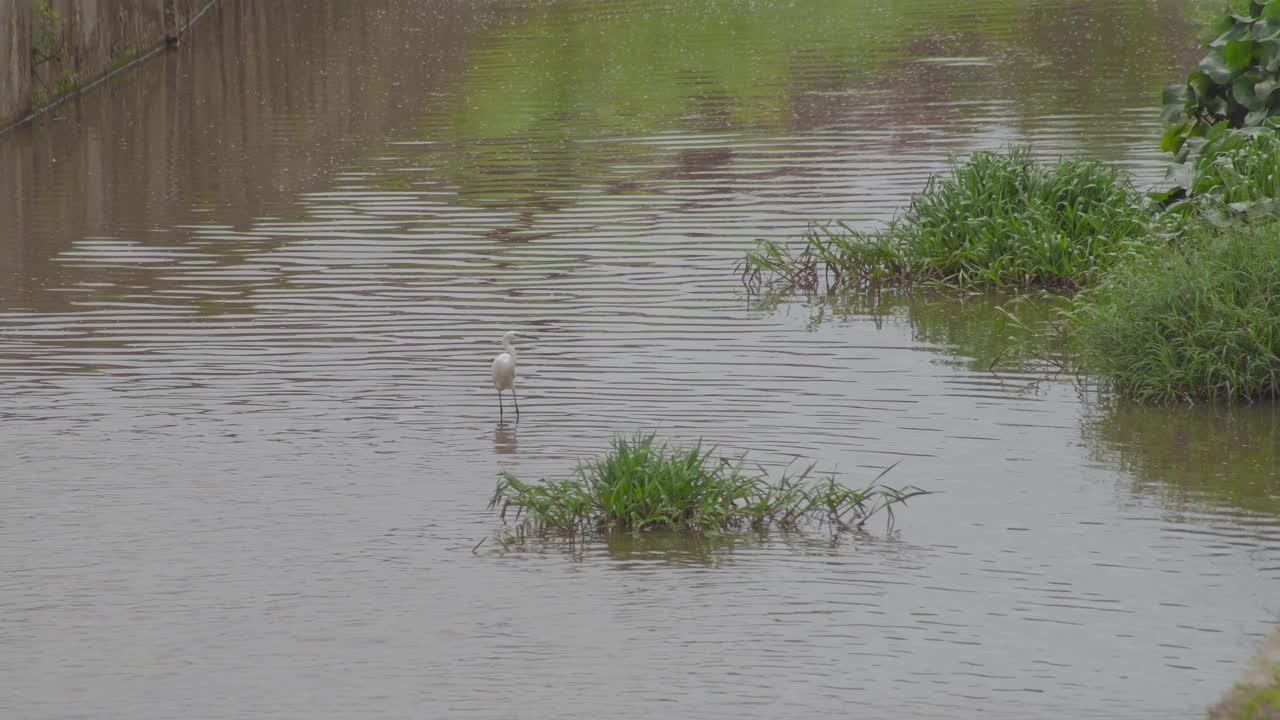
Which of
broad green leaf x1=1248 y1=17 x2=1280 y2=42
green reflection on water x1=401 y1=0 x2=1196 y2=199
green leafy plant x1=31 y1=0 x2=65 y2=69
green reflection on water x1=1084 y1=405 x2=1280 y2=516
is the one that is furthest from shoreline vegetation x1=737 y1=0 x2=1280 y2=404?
green leafy plant x1=31 y1=0 x2=65 y2=69

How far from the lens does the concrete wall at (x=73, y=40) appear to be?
23.8m

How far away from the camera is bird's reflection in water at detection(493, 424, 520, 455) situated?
34.4 ft

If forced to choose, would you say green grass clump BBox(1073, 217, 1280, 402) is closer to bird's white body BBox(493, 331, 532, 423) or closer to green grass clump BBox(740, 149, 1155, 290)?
green grass clump BBox(740, 149, 1155, 290)

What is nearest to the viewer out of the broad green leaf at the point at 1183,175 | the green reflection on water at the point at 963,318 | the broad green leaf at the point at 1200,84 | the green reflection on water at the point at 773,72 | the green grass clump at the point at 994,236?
the green reflection on water at the point at 963,318

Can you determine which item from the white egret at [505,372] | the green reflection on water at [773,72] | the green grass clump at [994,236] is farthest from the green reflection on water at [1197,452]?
the green reflection on water at [773,72]

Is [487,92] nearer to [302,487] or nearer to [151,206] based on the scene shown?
[151,206]

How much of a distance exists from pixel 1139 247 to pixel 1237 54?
2.60m

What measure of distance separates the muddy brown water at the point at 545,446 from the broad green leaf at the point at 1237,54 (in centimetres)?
267

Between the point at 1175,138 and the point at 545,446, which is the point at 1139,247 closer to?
the point at 1175,138

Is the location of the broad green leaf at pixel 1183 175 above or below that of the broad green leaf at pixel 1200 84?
below

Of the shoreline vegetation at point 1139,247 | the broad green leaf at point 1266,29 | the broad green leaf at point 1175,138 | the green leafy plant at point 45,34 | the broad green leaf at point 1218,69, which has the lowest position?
the shoreline vegetation at point 1139,247

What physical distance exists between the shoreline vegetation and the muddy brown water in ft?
1.13

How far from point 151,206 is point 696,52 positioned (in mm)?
13147

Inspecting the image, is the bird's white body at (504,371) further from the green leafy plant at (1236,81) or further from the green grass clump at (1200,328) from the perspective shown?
the green leafy plant at (1236,81)
